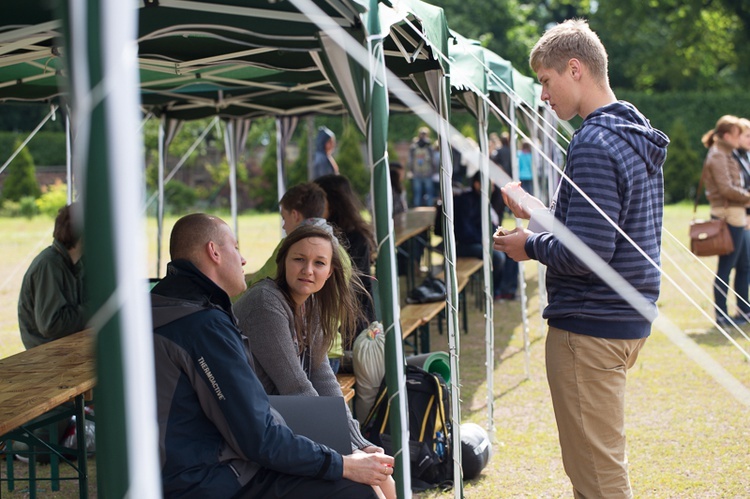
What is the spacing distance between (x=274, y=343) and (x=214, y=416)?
0.80m

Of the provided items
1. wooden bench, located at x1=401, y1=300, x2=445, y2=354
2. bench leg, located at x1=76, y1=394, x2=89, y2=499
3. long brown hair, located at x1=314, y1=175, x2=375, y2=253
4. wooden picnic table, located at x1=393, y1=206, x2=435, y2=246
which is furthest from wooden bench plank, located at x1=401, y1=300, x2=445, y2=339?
bench leg, located at x1=76, y1=394, x2=89, y2=499

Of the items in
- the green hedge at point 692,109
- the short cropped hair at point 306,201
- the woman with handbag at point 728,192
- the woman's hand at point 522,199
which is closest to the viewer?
the woman's hand at point 522,199

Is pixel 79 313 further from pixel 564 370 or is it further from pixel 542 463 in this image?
pixel 564 370

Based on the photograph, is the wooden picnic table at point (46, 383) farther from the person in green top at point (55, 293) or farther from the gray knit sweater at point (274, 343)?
the gray knit sweater at point (274, 343)

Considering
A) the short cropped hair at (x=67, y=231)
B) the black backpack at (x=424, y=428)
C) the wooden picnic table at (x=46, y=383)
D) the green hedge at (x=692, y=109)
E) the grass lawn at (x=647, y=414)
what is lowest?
the grass lawn at (x=647, y=414)

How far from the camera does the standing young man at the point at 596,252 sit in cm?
265

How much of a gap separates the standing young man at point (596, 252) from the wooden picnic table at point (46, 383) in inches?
57.1

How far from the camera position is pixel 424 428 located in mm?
4328

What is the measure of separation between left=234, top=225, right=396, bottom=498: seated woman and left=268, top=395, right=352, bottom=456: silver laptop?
0.82 feet

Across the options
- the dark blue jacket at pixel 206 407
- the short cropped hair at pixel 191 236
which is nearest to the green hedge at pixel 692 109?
the short cropped hair at pixel 191 236

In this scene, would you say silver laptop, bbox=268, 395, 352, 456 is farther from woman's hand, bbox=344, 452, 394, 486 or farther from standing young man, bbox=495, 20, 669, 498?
standing young man, bbox=495, 20, 669, 498

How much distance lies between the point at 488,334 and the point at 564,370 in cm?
232

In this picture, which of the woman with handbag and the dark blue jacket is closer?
the dark blue jacket

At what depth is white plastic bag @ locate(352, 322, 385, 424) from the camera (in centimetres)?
435
